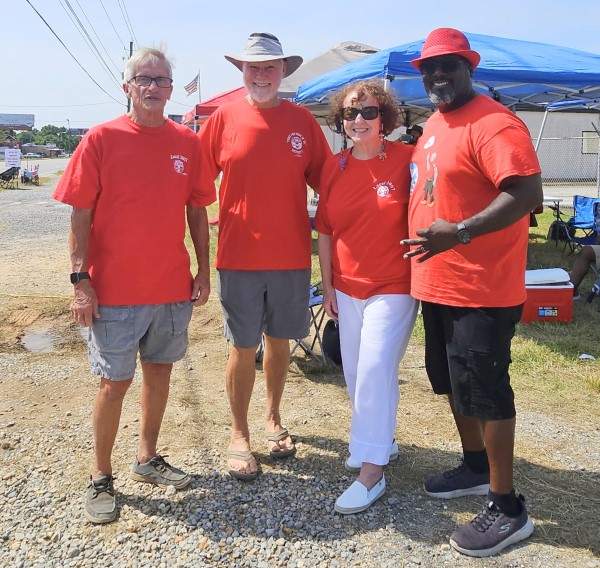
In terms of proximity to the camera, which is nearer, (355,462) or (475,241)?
(475,241)

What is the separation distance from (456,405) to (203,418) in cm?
188

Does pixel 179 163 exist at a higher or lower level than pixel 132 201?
higher

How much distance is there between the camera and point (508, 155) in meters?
2.18

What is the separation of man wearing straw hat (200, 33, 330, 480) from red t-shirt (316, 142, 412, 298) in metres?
0.30

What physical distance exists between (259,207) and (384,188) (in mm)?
640

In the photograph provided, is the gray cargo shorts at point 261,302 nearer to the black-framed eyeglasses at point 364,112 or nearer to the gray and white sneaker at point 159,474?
the gray and white sneaker at point 159,474

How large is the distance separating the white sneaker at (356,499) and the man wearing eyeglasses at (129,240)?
1035mm

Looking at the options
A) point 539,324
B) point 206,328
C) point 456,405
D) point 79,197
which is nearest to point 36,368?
point 206,328

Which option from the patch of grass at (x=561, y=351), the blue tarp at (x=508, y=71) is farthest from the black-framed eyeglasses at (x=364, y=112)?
the blue tarp at (x=508, y=71)

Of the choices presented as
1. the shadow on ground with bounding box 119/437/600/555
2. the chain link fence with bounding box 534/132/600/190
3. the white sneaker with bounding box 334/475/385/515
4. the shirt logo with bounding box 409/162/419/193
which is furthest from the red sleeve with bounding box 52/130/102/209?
the chain link fence with bounding box 534/132/600/190

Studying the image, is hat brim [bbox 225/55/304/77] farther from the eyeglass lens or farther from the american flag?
the american flag

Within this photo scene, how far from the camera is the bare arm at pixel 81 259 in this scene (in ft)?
8.47

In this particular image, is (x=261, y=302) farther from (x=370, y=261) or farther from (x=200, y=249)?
(x=370, y=261)

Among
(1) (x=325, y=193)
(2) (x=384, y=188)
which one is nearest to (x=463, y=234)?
(2) (x=384, y=188)
